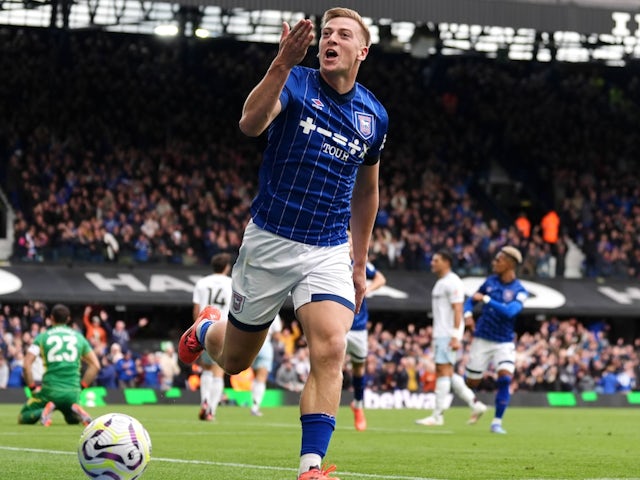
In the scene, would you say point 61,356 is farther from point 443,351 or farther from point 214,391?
point 443,351

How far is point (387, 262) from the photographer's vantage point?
120 feet

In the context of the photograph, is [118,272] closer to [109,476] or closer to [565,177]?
[565,177]

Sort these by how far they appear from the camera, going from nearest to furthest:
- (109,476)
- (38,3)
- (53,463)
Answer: (109,476) → (53,463) → (38,3)

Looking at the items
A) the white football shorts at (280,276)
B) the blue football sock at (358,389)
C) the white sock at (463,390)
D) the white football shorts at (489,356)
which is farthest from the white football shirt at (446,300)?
the white football shorts at (280,276)

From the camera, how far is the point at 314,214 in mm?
7750

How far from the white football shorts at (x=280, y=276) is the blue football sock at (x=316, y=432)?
0.70 meters

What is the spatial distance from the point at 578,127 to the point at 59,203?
20.1 metres

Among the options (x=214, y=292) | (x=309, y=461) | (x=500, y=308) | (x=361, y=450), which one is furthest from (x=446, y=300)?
(x=309, y=461)

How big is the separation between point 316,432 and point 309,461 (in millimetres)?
180

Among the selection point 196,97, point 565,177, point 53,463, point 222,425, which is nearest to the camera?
point 53,463

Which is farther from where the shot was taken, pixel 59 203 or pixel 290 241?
pixel 59 203

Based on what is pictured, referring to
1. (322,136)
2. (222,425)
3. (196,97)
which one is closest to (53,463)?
(322,136)

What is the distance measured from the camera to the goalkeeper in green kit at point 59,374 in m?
16.5

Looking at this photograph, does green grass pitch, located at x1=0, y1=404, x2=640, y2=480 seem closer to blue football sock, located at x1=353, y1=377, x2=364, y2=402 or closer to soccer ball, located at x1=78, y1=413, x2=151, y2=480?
blue football sock, located at x1=353, y1=377, x2=364, y2=402
